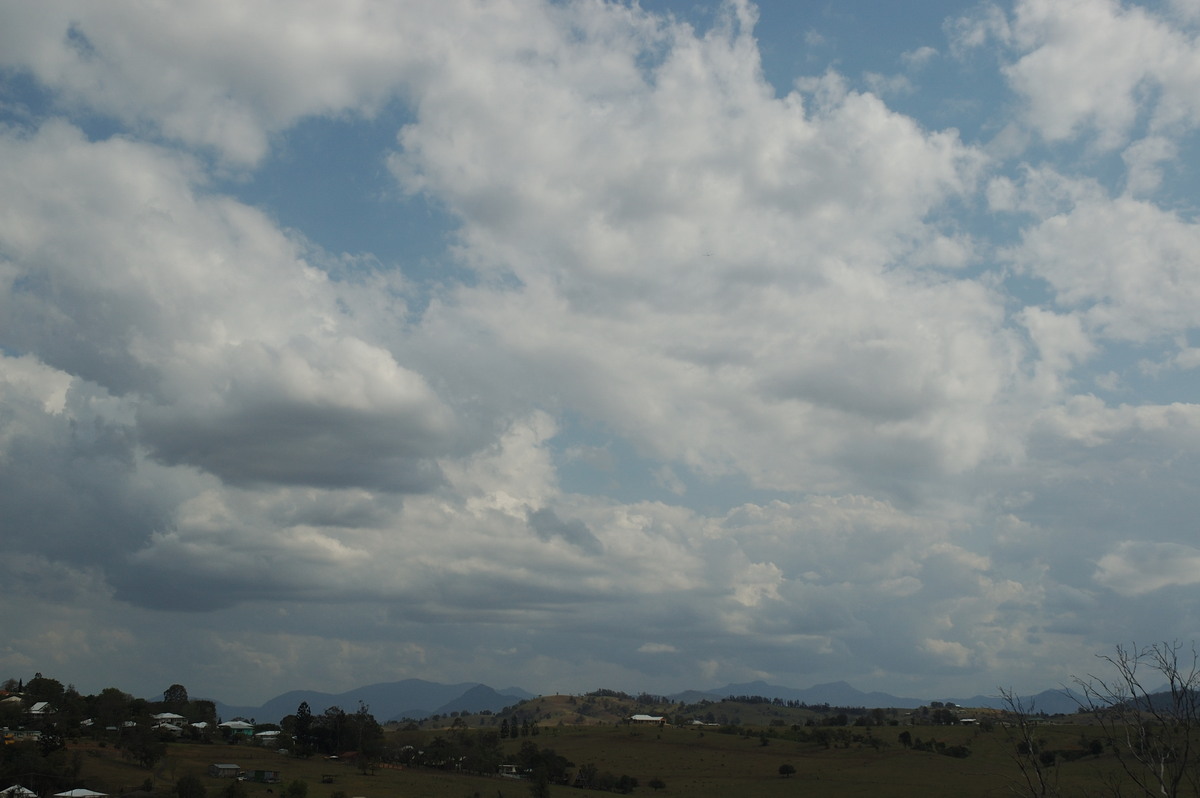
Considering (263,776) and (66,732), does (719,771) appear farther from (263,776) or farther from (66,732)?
(66,732)

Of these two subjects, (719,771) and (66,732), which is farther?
(719,771)

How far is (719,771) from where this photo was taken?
541ft

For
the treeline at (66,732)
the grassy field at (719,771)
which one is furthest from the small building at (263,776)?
the treeline at (66,732)

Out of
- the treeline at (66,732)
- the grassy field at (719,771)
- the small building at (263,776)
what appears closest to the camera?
the treeline at (66,732)

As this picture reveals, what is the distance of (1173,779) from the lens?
20.5 m

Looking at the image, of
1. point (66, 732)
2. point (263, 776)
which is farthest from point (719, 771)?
point (66, 732)

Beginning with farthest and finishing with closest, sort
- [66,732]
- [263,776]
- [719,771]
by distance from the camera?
1. [719,771]
2. [66,732]
3. [263,776]

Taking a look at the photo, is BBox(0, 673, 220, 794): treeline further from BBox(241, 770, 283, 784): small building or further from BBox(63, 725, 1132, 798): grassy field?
BBox(241, 770, 283, 784): small building

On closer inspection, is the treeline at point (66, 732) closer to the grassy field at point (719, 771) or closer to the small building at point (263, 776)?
the grassy field at point (719, 771)

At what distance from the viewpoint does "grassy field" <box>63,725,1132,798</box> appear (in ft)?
410

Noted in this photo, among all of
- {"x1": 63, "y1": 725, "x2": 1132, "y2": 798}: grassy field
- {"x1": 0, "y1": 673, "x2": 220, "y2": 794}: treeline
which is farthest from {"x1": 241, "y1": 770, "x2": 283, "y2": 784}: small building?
{"x1": 0, "y1": 673, "x2": 220, "y2": 794}: treeline

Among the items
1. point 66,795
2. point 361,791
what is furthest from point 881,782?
point 66,795

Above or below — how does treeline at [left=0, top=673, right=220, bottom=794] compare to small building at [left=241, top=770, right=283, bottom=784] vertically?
above

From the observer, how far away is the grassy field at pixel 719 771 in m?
125
